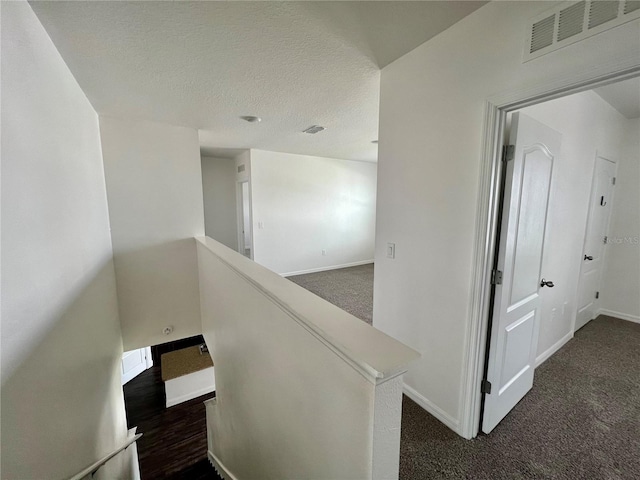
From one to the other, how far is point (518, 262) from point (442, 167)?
2.49ft

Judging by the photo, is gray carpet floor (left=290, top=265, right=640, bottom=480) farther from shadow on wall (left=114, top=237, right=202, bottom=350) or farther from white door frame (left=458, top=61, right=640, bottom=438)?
shadow on wall (left=114, top=237, right=202, bottom=350)

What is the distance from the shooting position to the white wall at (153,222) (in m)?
3.04

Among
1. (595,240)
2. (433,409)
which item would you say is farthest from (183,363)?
(595,240)

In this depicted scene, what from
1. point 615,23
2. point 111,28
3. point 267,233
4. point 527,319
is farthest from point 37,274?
point 267,233

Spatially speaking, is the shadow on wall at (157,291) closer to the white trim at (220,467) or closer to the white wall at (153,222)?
the white wall at (153,222)

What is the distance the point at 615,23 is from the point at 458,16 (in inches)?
26.5

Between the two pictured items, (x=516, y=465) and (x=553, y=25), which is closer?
(x=553, y=25)

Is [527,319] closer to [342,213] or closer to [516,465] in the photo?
[516,465]

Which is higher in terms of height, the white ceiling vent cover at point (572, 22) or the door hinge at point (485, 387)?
the white ceiling vent cover at point (572, 22)

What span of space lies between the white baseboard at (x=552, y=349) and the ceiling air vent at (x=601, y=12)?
255 cm

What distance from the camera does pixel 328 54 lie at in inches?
67.1

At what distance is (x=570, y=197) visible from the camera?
238 centimetres

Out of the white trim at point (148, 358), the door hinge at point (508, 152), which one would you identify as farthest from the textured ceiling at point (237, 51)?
the white trim at point (148, 358)

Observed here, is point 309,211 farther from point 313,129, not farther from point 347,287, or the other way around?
point 313,129
